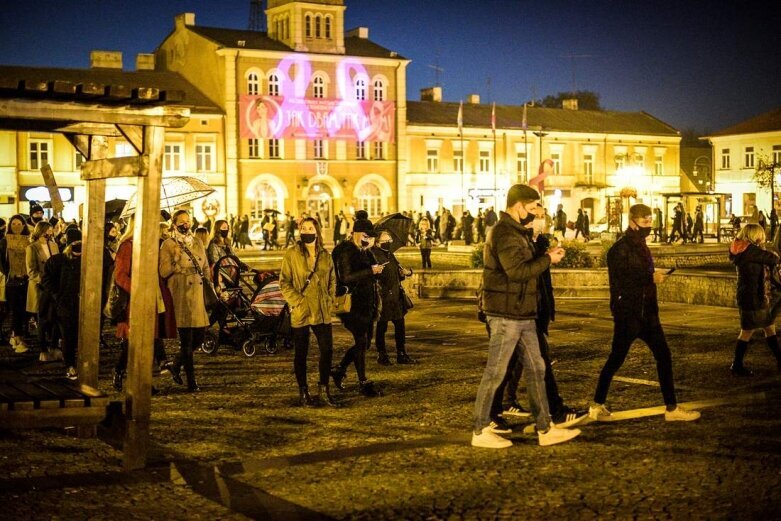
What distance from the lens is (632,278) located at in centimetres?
865

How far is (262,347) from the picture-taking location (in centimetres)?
1432

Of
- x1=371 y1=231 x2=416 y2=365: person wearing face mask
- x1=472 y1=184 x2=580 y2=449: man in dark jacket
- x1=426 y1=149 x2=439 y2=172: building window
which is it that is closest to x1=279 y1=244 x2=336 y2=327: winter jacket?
x1=472 y1=184 x2=580 y2=449: man in dark jacket

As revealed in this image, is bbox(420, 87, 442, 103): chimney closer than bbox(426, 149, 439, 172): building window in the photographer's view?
No

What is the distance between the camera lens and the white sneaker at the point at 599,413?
8.71 m

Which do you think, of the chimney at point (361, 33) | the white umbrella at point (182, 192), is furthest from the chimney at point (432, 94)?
the white umbrella at point (182, 192)

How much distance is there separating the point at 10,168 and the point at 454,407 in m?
47.5

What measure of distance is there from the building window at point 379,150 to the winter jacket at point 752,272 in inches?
2041

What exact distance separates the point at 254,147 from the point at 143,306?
170ft

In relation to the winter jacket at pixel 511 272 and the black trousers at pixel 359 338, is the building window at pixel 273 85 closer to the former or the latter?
the black trousers at pixel 359 338

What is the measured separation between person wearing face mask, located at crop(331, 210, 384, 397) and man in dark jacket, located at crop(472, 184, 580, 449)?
254 cm

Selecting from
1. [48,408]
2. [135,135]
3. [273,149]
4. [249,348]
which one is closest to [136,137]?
[135,135]

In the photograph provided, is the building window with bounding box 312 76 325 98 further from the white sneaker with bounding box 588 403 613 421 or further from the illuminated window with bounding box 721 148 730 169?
the white sneaker with bounding box 588 403 613 421

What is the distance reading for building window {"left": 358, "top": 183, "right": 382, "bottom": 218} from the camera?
205ft

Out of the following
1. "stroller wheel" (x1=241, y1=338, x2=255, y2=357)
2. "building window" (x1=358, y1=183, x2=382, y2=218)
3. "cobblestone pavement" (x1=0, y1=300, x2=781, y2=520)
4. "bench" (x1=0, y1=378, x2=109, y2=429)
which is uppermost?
"building window" (x1=358, y1=183, x2=382, y2=218)
